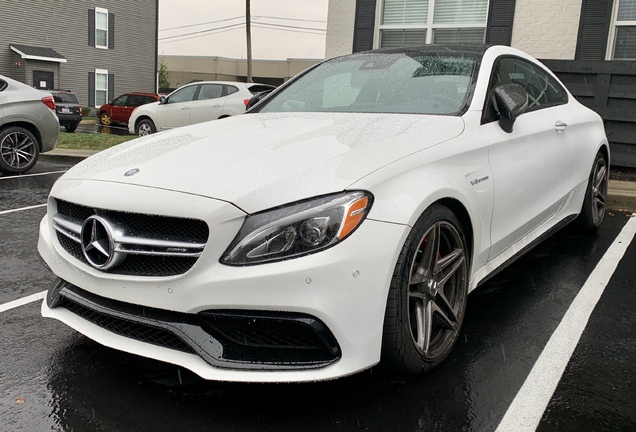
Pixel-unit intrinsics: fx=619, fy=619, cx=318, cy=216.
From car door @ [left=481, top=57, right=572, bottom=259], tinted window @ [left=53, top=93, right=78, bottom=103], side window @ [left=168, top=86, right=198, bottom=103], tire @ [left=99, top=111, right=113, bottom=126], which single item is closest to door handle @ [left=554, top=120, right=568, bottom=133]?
car door @ [left=481, top=57, right=572, bottom=259]

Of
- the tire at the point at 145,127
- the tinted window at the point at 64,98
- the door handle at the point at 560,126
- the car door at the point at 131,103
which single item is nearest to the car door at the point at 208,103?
the tire at the point at 145,127

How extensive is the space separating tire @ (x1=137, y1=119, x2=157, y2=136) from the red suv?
935 centimetres

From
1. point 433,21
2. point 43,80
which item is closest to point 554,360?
point 433,21

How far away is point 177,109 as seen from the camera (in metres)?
14.9

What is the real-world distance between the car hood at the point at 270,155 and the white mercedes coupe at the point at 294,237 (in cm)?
1

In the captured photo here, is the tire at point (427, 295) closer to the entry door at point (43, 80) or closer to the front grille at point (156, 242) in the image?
the front grille at point (156, 242)

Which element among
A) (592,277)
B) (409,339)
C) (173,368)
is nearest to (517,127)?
(592,277)

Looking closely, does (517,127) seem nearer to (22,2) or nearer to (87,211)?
(87,211)

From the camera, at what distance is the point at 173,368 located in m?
2.79

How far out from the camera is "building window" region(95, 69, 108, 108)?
31469 millimetres

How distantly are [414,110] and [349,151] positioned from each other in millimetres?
929

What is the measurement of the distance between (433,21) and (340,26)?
176 centimetres

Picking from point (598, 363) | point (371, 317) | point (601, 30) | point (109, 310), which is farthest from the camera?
point (601, 30)

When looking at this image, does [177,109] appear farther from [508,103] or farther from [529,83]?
[508,103]
